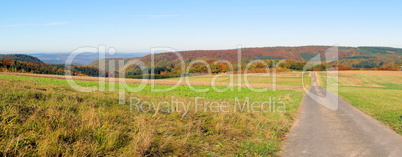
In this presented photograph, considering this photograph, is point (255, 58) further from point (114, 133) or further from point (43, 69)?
point (114, 133)

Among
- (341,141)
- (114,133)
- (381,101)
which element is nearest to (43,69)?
(114,133)

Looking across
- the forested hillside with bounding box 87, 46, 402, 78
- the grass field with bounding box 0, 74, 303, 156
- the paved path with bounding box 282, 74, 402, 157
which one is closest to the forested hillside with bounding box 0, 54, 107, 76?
the forested hillside with bounding box 87, 46, 402, 78

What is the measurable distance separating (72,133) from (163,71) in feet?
281

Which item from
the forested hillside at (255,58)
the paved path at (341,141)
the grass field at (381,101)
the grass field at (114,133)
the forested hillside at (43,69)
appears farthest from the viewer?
the forested hillside at (255,58)

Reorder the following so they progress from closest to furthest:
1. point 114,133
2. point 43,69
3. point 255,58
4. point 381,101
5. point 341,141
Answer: point 114,133 < point 341,141 < point 381,101 < point 43,69 < point 255,58

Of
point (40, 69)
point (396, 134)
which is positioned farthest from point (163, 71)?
point (396, 134)

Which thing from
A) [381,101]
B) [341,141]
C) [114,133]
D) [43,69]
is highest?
[43,69]

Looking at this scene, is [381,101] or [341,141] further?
[381,101]

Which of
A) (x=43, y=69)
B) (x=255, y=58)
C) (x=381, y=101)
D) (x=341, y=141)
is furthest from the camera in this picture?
(x=255, y=58)

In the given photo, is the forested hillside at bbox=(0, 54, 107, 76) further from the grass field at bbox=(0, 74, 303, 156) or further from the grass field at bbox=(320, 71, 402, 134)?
the grass field at bbox=(0, 74, 303, 156)

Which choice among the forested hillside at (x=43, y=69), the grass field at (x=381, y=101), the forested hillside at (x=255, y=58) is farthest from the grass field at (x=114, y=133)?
the forested hillside at (x=43, y=69)

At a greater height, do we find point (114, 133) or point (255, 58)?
point (255, 58)

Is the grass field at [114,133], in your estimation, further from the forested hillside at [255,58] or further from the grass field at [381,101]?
the forested hillside at [255,58]

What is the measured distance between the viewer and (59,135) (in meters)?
4.94
